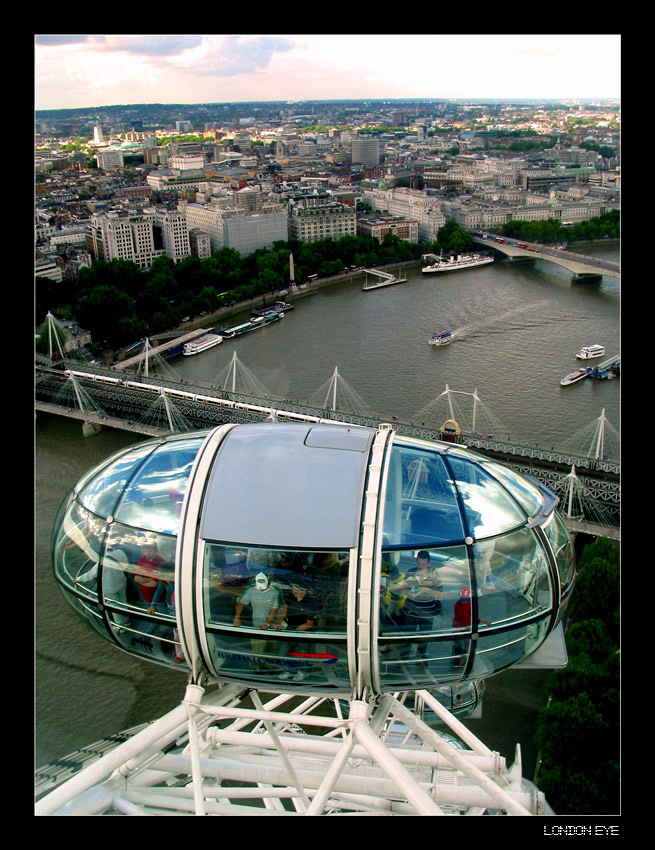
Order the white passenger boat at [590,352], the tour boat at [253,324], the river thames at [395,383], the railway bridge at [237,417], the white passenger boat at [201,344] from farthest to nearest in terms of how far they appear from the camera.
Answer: the tour boat at [253,324] < the white passenger boat at [201,344] < the white passenger boat at [590,352] < the railway bridge at [237,417] < the river thames at [395,383]

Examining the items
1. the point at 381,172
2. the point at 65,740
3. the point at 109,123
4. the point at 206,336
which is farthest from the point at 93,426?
the point at 109,123

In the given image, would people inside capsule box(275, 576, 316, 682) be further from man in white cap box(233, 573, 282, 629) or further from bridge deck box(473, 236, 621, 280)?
bridge deck box(473, 236, 621, 280)

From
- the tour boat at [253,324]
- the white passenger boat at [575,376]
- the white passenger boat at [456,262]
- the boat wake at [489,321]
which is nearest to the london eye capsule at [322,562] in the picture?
the white passenger boat at [575,376]

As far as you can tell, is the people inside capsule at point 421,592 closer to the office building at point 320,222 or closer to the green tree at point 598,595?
the green tree at point 598,595

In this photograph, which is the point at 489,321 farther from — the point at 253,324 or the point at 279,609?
the point at 279,609

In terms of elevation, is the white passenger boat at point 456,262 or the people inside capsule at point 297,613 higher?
the white passenger boat at point 456,262

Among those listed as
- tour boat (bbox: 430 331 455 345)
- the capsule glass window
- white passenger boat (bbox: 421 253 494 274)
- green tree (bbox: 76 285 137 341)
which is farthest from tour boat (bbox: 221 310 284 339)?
the capsule glass window

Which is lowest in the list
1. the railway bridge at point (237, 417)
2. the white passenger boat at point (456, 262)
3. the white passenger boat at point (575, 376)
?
the railway bridge at point (237, 417)
